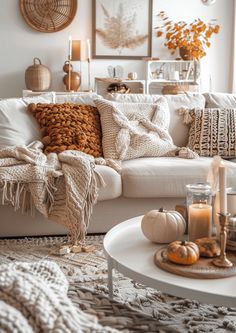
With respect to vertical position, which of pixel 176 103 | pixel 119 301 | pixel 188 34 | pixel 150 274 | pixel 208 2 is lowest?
pixel 119 301

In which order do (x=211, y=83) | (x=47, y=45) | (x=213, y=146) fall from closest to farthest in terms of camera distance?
(x=213, y=146) < (x=47, y=45) < (x=211, y=83)

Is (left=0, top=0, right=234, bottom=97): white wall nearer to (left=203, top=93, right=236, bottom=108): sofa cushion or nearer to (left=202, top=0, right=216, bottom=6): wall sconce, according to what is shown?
(left=202, top=0, right=216, bottom=6): wall sconce

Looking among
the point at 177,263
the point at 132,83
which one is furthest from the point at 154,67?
the point at 177,263

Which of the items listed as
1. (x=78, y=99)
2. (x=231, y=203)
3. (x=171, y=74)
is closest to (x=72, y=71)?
→ (x=171, y=74)

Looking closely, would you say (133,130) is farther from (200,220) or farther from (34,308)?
(34,308)

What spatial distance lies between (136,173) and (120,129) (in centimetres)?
45

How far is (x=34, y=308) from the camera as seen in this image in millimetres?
877

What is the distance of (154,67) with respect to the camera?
20.2ft

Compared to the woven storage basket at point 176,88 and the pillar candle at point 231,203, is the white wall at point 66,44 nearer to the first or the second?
the woven storage basket at point 176,88

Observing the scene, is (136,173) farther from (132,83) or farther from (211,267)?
(132,83)

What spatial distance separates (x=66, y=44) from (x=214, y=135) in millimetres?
2941

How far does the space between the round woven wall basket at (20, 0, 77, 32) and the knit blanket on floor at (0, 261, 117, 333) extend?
5197 mm

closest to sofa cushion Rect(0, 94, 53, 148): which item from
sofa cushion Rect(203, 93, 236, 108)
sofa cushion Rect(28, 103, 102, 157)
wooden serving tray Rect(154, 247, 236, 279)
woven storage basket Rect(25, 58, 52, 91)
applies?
sofa cushion Rect(28, 103, 102, 157)

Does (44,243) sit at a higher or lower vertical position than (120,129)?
lower
